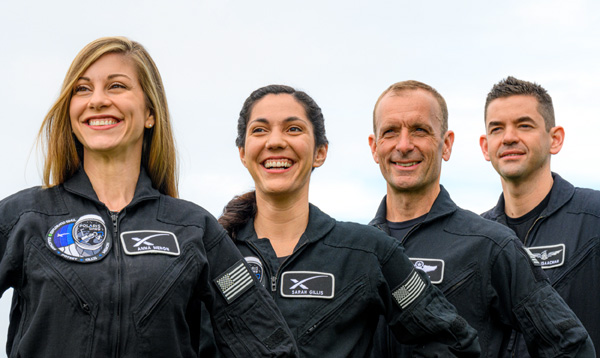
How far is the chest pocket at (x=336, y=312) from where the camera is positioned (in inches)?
162

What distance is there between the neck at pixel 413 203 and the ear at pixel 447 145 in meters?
0.29

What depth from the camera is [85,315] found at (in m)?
3.40

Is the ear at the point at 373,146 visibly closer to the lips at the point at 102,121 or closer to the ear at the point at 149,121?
the ear at the point at 149,121

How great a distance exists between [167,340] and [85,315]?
405 millimetres

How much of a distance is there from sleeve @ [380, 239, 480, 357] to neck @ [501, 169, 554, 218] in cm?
238

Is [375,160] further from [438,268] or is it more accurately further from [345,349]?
[345,349]

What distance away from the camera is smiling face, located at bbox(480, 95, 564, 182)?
20.8 ft

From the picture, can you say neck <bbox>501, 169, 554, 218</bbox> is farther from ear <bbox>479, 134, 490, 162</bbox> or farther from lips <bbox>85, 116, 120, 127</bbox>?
lips <bbox>85, 116, 120, 127</bbox>

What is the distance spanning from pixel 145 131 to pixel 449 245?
2266 mm

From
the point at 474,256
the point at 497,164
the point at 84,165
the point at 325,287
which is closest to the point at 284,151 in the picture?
the point at 325,287

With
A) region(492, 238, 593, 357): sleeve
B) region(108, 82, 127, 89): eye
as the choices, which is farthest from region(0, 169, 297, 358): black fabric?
region(492, 238, 593, 357): sleeve

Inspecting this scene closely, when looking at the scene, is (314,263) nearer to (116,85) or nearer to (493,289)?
(493,289)

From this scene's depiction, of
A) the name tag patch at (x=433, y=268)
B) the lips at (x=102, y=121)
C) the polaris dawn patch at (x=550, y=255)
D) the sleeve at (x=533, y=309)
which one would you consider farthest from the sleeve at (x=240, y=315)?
the polaris dawn patch at (x=550, y=255)

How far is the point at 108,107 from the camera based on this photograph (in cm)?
378
